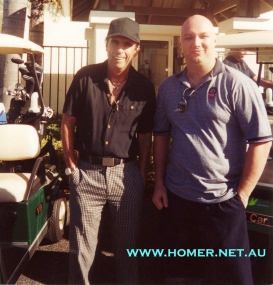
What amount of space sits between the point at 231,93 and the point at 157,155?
605 mm

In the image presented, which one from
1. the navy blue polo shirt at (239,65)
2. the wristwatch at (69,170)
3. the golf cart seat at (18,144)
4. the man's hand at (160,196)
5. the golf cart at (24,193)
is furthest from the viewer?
the navy blue polo shirt at (239,65)

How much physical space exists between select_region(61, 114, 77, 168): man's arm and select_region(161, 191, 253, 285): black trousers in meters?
0.68

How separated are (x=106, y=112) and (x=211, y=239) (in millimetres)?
930

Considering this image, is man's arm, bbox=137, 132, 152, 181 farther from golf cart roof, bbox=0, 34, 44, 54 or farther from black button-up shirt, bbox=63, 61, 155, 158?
golf cart roof, bbox=0, 34, 44, 54

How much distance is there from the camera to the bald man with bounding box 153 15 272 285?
2127 mm

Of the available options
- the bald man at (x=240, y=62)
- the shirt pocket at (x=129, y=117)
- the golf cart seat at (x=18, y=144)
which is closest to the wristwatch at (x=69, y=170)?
the shirt pocket at (x=129, y=117)

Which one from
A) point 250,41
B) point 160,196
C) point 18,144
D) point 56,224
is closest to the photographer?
point 160,196

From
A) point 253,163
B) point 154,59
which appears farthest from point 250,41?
point 154,59

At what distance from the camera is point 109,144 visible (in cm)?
251

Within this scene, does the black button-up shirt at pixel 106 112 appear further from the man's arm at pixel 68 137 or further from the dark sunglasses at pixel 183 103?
the dark sunglasses at pixel 183 103

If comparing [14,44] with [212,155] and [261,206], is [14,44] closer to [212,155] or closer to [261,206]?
[212,155]

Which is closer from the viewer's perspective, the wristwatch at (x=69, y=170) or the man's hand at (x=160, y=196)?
the man's hand at (x=160, y=196)

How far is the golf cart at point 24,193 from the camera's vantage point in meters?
2.74

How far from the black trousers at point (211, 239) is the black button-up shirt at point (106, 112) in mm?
459
